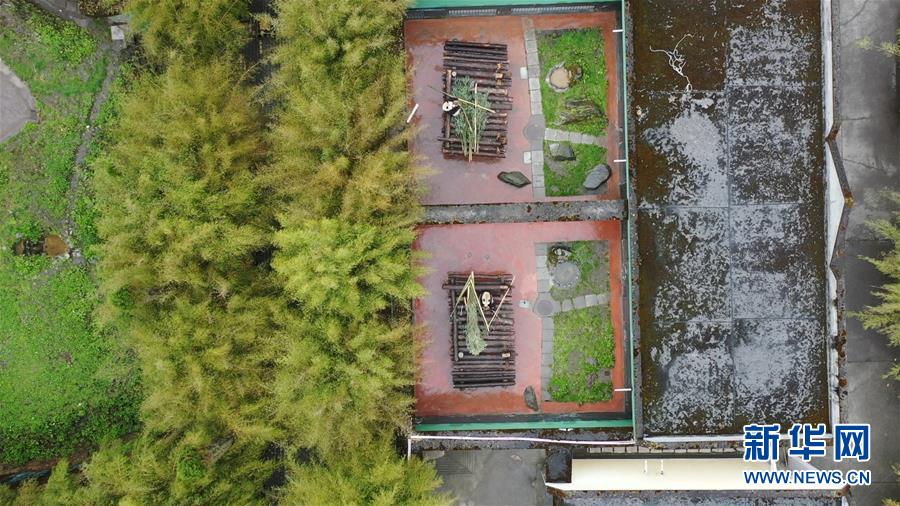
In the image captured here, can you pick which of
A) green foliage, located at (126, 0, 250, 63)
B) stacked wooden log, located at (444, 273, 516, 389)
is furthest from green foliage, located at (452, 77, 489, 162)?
green foliage, located at (126, 0, 250, 63)

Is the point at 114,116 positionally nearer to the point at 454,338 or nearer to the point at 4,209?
the point at 4,209

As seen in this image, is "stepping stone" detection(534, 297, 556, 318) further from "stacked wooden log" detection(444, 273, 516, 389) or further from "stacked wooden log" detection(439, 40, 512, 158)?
"stacked wooden log" detection(439, 40, 512, 158)

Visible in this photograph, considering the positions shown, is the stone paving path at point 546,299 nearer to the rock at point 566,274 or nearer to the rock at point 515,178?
the rock at point 566,274

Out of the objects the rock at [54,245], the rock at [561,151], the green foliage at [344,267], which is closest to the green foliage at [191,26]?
the green foliage at [344,267]

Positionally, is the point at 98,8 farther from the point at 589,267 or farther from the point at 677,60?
the point at 677,60

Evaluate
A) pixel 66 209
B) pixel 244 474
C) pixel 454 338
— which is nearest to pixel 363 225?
pixel 454 338
